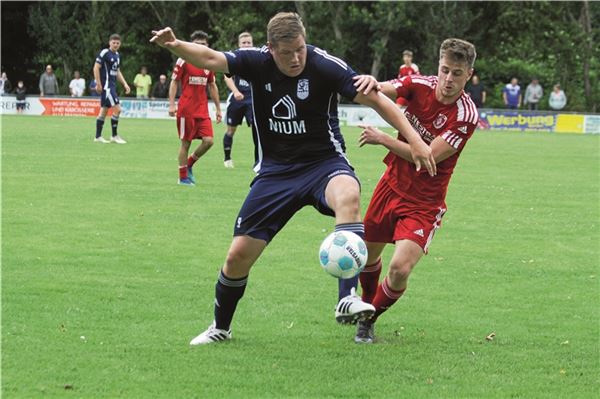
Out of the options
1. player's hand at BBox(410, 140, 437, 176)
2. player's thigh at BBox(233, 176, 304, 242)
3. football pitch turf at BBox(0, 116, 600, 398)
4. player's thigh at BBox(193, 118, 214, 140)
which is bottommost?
football pitch turf at BBox(0, 116, 600, 398)

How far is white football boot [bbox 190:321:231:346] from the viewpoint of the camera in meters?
6.34

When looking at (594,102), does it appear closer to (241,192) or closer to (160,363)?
(241,192)

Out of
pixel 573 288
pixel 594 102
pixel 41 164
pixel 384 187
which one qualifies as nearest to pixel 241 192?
pixel 41 164

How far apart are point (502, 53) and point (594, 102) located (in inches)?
240

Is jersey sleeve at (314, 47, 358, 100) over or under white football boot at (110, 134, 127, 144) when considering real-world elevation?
over

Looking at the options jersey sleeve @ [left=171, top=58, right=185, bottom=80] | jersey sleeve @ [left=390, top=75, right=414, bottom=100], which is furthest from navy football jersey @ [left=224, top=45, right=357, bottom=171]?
jersey sleeve @ [left=171, top=58, right=185, bottom=80]

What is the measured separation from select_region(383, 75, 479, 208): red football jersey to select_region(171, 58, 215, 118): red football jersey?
857cm

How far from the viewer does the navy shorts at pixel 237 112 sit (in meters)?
16.8

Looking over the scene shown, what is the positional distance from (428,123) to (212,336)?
80.9 inches

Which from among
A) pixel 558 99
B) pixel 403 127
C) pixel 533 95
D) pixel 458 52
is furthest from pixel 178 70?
pixel 558 99

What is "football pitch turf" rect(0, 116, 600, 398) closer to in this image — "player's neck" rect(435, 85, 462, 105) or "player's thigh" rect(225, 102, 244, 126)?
"player's neck" rect(435, 85, 462, 105)

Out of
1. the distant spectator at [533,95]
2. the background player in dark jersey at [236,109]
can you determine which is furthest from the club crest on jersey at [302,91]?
the distant spectator at [533,95]

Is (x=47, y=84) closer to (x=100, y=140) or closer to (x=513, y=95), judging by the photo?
(x=513, y=95)

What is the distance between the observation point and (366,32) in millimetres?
47094
